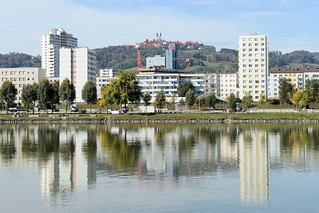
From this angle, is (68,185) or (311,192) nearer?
(311,192)

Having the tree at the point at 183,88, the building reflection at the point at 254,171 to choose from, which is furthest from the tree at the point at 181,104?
the building reflection at the point at 254,171

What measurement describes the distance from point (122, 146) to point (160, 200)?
3043cm

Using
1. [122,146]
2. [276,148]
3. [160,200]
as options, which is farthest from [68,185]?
[276,148]

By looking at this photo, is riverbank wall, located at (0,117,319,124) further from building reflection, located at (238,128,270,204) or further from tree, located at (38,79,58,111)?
building reflection, located at (238,128,270,204)

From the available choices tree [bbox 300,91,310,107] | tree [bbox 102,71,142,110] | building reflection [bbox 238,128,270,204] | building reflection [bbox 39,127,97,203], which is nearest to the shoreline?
tree [bbox 102,71,142,110]

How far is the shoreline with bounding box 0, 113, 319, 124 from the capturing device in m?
111

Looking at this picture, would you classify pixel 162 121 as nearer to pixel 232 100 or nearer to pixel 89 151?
pixel 232 100

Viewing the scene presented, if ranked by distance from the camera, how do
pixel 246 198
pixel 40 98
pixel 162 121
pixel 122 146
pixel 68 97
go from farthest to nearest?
pixel 68 97 → pixel 40 98 → pixel 162 121 → pixel 122 146 → pixel 246 198

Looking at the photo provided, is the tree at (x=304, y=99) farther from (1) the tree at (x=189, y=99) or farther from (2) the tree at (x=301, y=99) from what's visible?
(1) the tree at (x=189, y=99)

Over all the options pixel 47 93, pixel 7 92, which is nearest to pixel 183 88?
pixel 47 93

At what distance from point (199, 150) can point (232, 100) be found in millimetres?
92555

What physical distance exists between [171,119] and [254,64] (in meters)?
81.2

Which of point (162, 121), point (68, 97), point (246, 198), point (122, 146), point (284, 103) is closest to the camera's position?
point (246, 198)

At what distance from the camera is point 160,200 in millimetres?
28422
